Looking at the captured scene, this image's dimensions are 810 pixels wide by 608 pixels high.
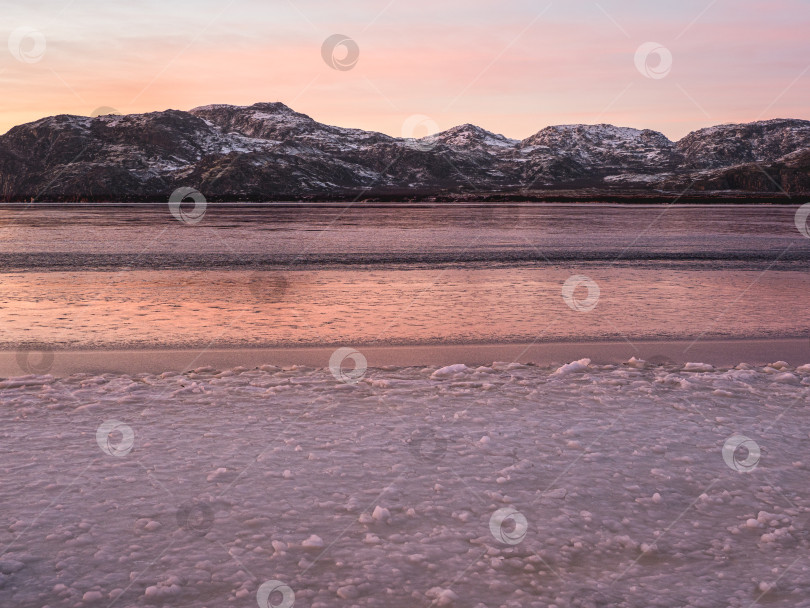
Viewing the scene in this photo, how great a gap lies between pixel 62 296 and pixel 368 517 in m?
13.0

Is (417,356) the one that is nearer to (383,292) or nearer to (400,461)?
(400,461)

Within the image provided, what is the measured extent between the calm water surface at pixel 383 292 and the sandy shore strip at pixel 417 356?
553 millimetres

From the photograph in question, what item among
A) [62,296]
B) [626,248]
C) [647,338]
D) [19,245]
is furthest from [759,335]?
[19,245]

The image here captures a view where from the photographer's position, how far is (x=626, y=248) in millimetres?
30453

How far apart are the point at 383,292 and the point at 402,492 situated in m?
11.3

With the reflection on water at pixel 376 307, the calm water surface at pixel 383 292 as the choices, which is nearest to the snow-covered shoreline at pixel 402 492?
the reflection on water at pixel 376 307

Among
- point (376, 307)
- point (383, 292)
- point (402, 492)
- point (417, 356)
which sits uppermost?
point (383, 292)

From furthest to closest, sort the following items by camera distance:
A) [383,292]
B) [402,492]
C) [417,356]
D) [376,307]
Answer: [383,292]
[376,307]
[417,356]
[402,492]

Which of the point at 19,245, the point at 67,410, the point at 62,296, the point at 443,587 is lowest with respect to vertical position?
the point at 443,587

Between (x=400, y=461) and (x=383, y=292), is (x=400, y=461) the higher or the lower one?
the lower one

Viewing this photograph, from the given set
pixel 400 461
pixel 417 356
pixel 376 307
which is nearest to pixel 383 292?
pixel 376 307

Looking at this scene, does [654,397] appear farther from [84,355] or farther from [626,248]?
[626,248]

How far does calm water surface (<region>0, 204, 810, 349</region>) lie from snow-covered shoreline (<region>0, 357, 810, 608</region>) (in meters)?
3.18

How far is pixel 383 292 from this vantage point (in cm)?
1686
